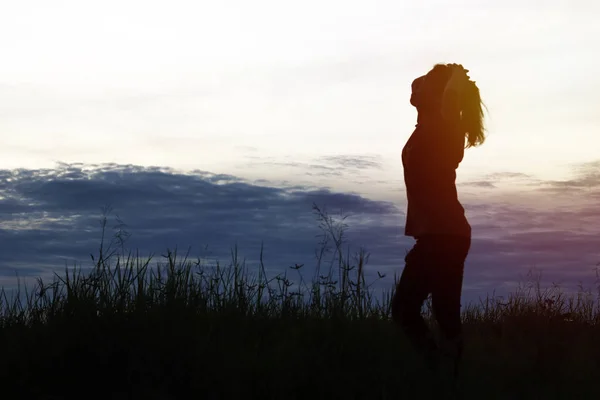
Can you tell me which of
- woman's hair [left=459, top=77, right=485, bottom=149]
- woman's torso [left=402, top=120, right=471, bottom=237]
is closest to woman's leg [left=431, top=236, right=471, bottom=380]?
woman's torso [left=402, top=120, right=471, bottom=237]

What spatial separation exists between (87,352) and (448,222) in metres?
3.39

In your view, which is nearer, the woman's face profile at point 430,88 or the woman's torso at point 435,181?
the woman's torso at point 435,181

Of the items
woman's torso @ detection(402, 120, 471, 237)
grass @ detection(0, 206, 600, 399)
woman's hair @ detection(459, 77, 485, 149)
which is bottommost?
grass @ detection(0, 206, 600, 399)

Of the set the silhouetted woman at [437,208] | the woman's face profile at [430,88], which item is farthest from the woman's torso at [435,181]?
the woman's face profile at [430,88]

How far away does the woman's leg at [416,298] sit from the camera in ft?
20.1

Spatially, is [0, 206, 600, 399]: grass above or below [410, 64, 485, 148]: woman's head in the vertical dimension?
below

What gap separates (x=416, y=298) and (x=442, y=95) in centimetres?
180

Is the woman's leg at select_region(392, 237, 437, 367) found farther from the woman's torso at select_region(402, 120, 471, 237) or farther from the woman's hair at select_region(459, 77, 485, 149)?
the woman's hair at select_region(459, 77, 485, 149)

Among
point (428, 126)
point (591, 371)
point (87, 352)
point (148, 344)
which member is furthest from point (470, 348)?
point (87, 352)

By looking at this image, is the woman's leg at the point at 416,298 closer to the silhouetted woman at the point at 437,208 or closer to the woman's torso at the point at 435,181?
the silhouetted woman at the point at 437,208

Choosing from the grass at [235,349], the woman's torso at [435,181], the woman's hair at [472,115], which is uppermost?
the woman's hair at [472,115]

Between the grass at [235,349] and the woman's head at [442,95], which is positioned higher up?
the woman's head at [442,95]

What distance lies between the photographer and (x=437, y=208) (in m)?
6.05

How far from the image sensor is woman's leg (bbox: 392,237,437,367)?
6141 millimetres
